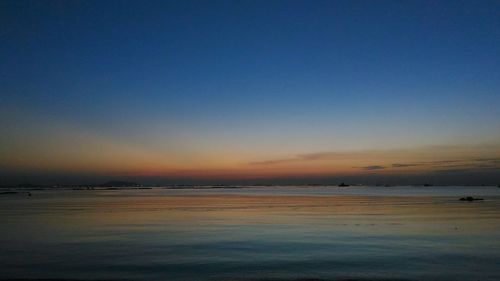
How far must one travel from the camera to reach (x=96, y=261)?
64.4 feet

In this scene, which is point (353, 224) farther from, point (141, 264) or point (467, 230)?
point (141, 264)

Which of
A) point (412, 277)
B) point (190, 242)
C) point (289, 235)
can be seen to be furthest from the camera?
point (289, 235)

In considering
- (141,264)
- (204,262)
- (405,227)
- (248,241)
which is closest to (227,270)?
(204,262)

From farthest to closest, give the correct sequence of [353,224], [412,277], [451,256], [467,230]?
[353,224] < [467,230] < [451,256] < [412,277]

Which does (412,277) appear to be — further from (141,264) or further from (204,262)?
(141,264)

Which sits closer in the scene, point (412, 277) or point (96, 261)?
point (412, 277)

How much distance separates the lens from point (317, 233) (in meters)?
29.5

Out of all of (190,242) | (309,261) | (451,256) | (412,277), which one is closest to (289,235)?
(190,242)

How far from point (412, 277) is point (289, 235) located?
41.6ft

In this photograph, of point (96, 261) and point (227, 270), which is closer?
point (227, 270)

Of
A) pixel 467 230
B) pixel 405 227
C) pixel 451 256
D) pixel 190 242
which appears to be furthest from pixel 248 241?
pixel 467 230

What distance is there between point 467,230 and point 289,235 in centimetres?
1349

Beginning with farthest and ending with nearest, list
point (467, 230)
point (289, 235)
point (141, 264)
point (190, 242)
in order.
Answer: point (467, 230) → point (289, 235) → point (190, 242) → point (141, 264)

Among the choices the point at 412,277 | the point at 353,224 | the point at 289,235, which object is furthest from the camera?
the point at 353,224
